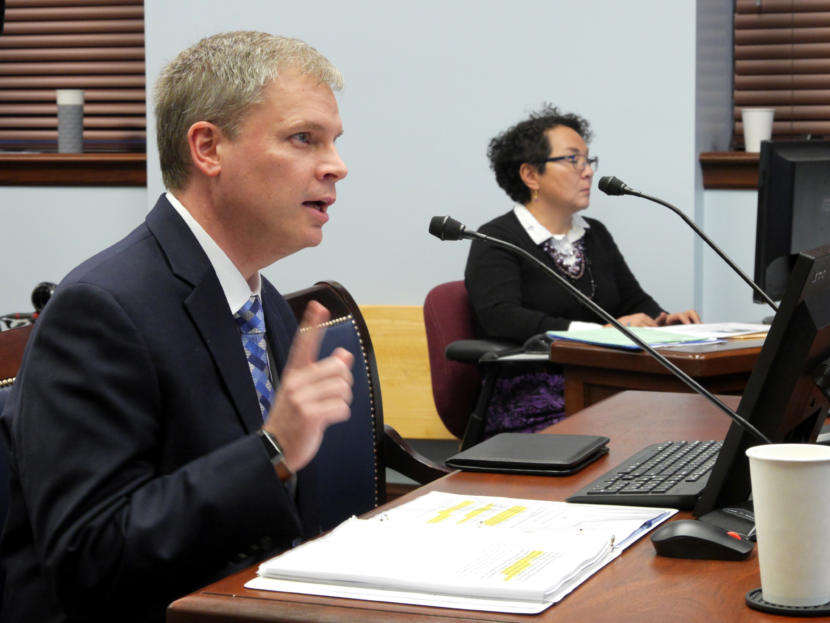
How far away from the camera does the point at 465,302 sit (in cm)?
328

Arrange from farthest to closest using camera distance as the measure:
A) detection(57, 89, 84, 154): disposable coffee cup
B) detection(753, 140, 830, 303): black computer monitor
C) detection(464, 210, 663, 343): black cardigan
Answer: detection(57, 89, 84, 154): disposable coffee cup, detection(464, 210, 663, 343): black cardigan, detection(753, 140, 830, 303): black computer monitor

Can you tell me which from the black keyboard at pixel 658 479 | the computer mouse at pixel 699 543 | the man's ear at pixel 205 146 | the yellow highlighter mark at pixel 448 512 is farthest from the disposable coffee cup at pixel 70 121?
the computer mouse at pixel 699 543

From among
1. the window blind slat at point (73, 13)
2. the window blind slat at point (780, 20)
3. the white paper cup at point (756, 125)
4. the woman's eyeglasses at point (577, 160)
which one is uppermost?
the window blind slat at point (73, 13)

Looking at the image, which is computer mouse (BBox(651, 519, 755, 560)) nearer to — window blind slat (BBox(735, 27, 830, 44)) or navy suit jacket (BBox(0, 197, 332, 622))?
navy suit jacket (BBox(0, 197, 332, 622))

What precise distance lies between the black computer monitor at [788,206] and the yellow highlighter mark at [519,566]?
1.80 metres

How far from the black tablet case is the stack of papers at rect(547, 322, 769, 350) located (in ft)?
2.49

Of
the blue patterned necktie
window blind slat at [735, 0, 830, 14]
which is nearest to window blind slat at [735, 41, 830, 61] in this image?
window blind slat at [735, 0, 830, 14]

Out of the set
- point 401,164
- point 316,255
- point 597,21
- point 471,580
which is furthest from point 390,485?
point 471,580

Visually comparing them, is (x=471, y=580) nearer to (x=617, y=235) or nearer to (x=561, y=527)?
(x=561, y=527)

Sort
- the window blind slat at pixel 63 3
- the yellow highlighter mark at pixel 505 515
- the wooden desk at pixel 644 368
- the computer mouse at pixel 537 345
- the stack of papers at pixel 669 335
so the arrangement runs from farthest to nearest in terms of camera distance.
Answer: the window blind slat at pixel 63 3 → the computer mouse at pixel 537 345 → the stack of papers at pixel 669 335 → the wooden desk at pixel 644 368 → the yellow highlighter mark at pixel 505 515

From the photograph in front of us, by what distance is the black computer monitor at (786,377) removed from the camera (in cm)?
105

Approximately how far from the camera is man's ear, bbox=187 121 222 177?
4.40 feet

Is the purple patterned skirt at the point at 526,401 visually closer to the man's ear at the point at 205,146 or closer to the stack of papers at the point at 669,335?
the stack of papers at the point at 669,335

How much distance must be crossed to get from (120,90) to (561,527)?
339 centimetres
